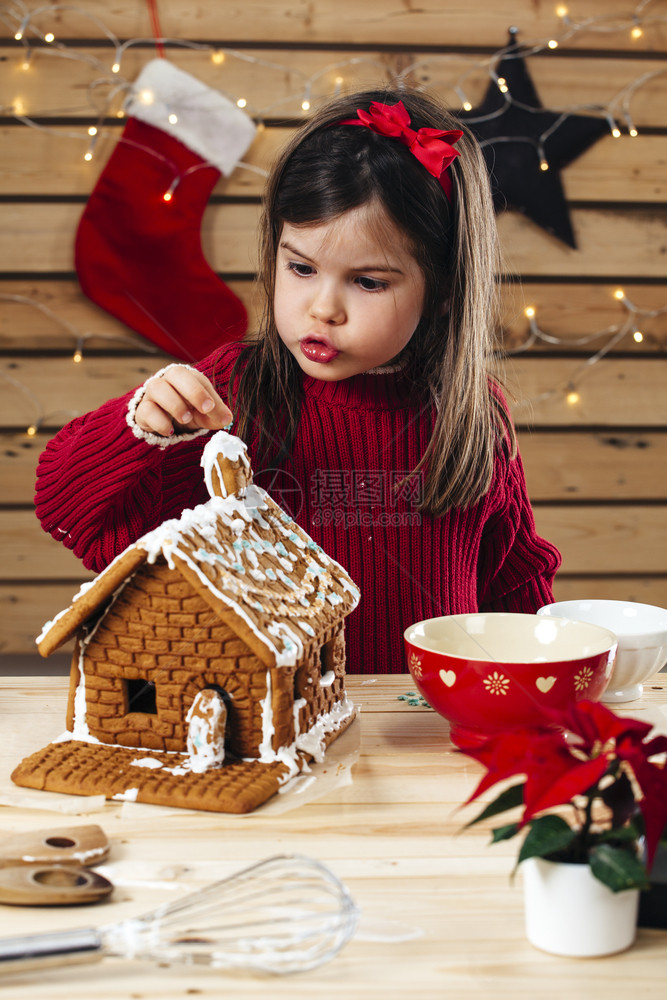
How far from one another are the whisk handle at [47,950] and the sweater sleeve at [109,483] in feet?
1.95

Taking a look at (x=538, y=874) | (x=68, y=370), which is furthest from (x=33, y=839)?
(x=68, y=370)

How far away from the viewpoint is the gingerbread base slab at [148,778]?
2.07ft

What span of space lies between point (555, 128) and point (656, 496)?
94 centimetres

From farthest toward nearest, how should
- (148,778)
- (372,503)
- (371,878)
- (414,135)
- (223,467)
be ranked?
(372,503) → (414,135) → (223,467) → (148,778) → (371,878)

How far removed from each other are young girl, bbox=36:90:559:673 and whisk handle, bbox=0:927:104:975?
1.66 feet

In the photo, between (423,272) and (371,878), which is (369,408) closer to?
(423,272)

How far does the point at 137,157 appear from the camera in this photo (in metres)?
2.15

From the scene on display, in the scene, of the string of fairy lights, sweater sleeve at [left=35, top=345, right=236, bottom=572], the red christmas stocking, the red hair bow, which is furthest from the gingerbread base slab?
the string of fairy lights

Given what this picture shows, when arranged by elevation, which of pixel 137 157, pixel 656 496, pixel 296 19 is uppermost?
pixel 296 19

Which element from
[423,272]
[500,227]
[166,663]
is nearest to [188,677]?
[166,663]

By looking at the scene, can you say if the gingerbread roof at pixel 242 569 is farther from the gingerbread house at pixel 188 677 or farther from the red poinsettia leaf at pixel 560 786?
the red poinsettia leaf at pixel 560 786

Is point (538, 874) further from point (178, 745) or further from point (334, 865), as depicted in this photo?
point (178, 745)

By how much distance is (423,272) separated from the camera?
3.43ft

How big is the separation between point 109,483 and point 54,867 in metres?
0.55
